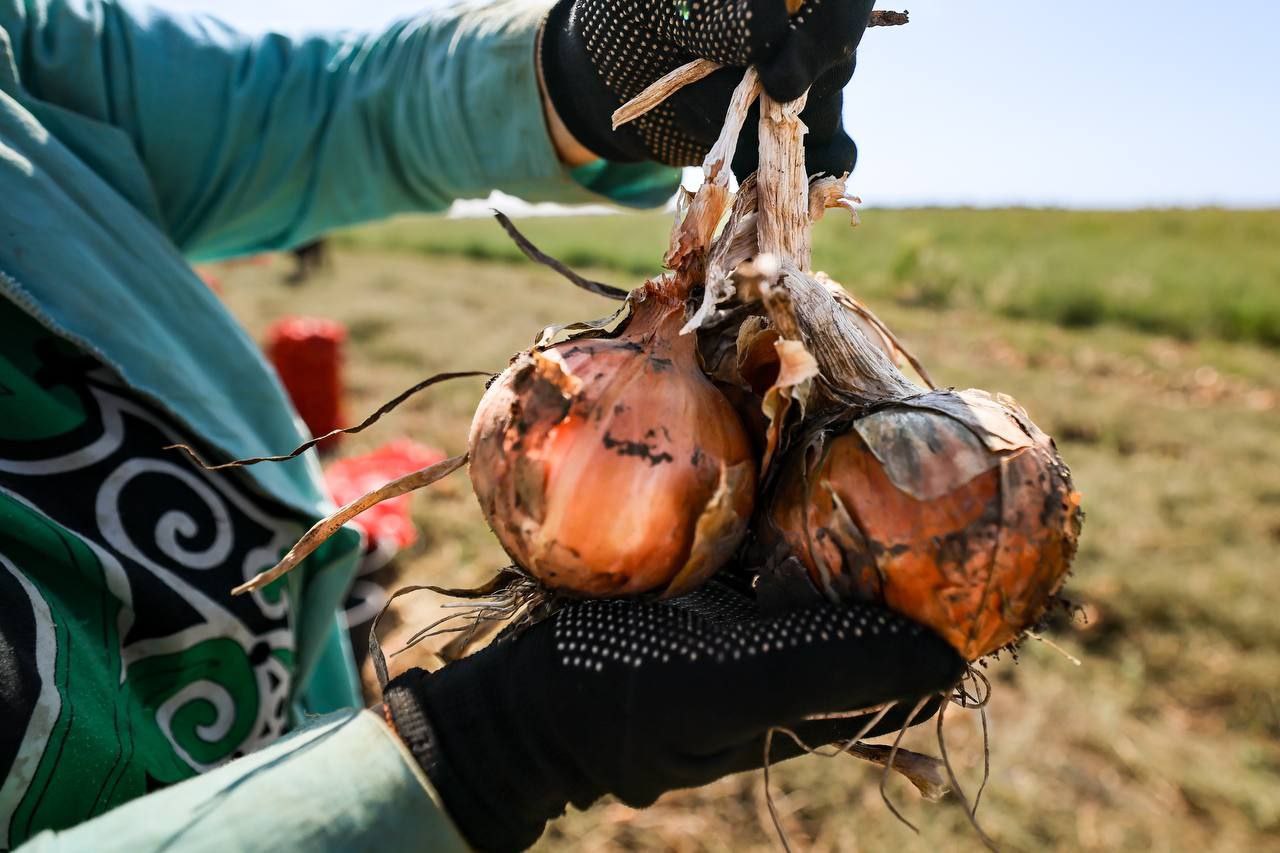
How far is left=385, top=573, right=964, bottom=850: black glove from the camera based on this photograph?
0.71 metres

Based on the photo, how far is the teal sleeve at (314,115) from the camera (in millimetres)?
1112

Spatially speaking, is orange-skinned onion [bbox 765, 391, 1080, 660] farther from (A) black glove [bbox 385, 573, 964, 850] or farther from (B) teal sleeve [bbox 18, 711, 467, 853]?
(B) teal sleeve [bbox 18, 711, 467, 853]

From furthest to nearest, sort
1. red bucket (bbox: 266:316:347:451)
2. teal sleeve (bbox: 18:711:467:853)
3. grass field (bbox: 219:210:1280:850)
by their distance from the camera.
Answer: red bucket (bbox: 266:316:347:451) → grass field (bbox: 219:210:1280:850) → teal sleeve (bbox: 18:711:467:853)

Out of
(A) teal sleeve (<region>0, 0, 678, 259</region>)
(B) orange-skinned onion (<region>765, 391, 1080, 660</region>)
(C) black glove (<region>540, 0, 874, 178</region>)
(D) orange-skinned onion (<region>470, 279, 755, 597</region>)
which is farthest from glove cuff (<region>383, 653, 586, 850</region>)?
(A) teal sleeve (<region>0, 0, 678, 259</region>)

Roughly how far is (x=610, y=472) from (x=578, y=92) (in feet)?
2.17

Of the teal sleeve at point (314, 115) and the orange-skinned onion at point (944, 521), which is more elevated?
the teal sleeve at point (314, 115)

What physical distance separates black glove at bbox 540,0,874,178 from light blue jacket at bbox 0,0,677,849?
0.08 meters

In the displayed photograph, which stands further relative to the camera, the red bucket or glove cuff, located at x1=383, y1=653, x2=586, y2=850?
the red bucket

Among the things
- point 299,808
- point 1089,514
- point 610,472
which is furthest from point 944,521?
point 1089,514

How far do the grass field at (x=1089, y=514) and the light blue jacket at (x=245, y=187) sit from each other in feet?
3.47

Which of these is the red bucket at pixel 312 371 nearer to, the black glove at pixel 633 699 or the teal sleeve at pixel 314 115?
the teal sleeve at pixel 314 115

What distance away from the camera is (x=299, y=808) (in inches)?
24.6

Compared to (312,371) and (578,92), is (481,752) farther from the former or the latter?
(312,371)

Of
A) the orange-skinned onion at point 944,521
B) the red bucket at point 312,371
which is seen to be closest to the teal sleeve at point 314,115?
the orange-skinned onion at point 944,521
